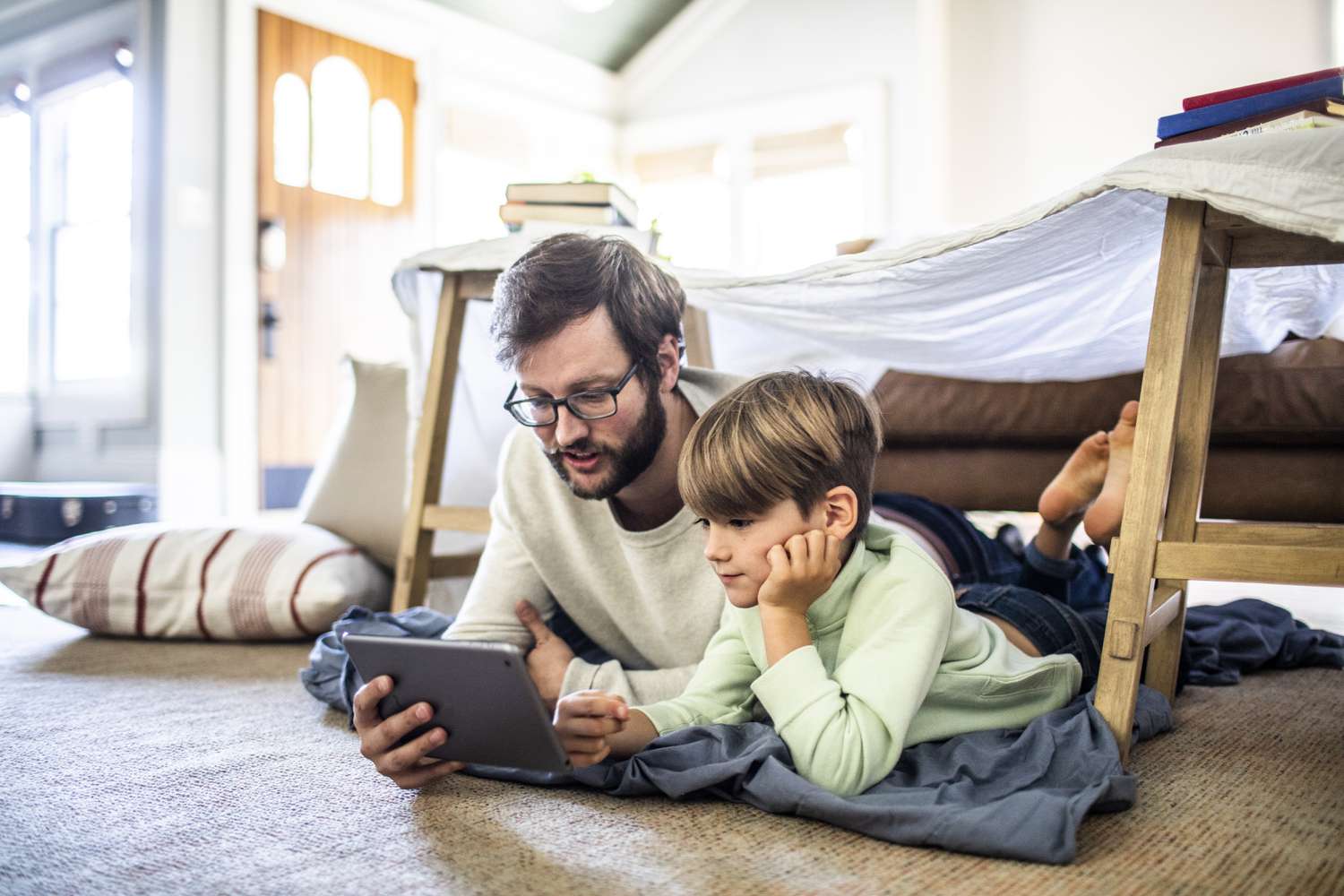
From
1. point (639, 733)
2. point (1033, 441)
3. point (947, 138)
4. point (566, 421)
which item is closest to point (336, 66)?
point (947, 138)

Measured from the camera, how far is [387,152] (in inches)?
185

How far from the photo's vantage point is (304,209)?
14.1 ft

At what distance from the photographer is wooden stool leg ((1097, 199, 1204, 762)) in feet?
3.28

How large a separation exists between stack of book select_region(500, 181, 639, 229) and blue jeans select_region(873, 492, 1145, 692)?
2.24 feet

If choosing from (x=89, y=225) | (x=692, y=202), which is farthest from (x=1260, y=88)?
(x=89, y=225)

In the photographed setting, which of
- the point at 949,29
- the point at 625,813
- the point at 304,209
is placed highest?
the point at 949,29

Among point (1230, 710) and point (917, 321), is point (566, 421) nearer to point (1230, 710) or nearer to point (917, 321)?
point (917, 321)

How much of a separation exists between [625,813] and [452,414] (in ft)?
3.56

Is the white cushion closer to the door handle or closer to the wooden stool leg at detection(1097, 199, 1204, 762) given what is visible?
the wooden stool leg at detection(1097, 199, 1204, 762)

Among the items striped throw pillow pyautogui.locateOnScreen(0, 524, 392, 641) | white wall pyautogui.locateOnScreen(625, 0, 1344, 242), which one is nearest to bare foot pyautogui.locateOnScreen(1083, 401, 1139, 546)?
striped throw pillow pyautogui.locateOnScreen(0, 524, 392, 641)

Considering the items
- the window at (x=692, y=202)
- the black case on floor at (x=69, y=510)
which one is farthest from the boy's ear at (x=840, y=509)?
the window at (x=692, y=202)

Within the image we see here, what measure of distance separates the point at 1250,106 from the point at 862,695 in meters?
0.74

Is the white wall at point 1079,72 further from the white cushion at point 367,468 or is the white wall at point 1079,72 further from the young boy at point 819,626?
the young boy at point 819,626

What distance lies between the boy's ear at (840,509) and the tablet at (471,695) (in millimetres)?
315
